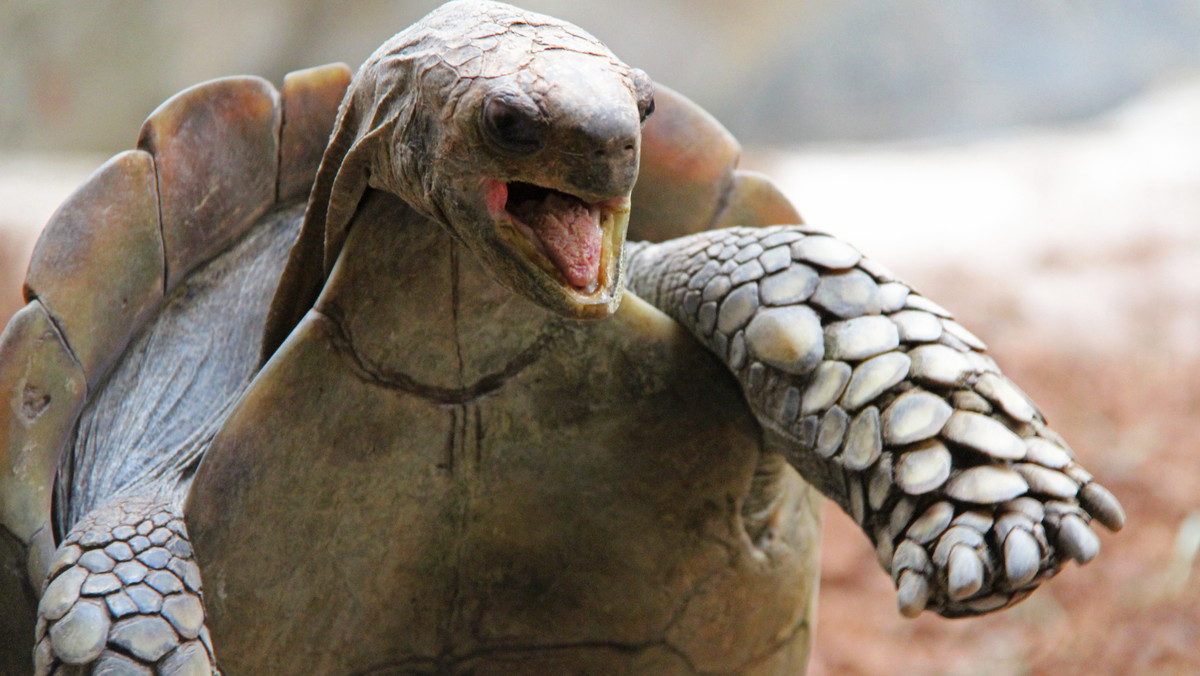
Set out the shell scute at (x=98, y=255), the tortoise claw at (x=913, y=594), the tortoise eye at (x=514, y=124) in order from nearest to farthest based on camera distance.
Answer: the tortoise eye at (x=514, y=124) → the tortoise claw at (x=913, y=594) → the shell scute at (x=98, y=255)

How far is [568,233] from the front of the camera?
3.55 ft

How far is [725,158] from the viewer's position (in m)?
1.87

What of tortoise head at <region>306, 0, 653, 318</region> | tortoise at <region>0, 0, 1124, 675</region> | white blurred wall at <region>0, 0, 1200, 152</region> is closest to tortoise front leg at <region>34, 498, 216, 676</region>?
tortoise at <region>0, 0, 1124, 675</region>

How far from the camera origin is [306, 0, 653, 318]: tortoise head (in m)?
1.02

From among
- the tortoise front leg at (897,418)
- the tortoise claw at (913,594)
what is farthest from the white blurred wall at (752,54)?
the tortoise claw at (913,594)

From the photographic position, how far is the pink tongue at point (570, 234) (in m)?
1.06

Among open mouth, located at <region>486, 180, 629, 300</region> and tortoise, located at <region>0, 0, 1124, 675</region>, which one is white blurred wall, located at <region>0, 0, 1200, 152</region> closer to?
tortoise, located at <region>0, 0, 1124, 675</region>

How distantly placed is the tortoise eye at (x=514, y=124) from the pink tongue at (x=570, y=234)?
0.09 meters

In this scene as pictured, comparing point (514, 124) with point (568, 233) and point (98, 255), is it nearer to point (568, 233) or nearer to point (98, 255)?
point (568, 233)

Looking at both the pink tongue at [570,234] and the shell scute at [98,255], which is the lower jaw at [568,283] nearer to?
the pink tongue at [570,234]

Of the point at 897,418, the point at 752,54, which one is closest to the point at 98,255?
the point at 897,418

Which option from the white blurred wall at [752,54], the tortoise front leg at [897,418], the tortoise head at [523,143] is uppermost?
the tortoise head at [523,143]

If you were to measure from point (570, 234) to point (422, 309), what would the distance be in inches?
16.6

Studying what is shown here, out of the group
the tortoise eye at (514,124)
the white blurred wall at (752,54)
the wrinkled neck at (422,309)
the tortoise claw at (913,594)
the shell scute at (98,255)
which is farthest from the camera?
the white blurred wall at (752,54)
